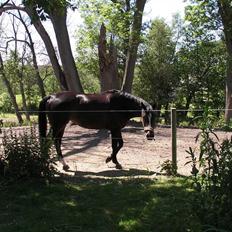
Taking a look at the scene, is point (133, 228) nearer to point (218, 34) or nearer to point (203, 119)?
point (203, 119)

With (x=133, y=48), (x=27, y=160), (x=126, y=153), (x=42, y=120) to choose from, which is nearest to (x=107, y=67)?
(x=133, y=48)

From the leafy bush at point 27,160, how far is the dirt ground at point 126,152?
40.7 inches

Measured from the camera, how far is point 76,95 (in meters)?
8.60

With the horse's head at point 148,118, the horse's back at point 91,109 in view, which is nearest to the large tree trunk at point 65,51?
the horse's back at point 91,109

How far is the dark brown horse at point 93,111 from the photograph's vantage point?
8.30 metres

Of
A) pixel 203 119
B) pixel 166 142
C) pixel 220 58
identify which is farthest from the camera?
pixel 220 58

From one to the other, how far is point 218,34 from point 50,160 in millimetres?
23177

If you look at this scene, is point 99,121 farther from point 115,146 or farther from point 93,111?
point 115,146

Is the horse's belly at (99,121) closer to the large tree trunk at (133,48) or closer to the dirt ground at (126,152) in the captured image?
the dirt ground at (126,152)

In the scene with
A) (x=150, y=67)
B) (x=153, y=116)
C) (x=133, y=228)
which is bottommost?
(x=133, y=228)

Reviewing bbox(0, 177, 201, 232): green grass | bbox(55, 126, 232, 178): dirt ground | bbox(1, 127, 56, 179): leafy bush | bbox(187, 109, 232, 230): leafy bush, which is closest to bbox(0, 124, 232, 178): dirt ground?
bbox(55, 126, 232, 178): dirt ground

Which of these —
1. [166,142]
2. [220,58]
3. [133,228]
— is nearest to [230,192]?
[133,228]

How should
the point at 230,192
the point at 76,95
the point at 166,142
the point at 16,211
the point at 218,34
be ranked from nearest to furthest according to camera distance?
the point at 230,192
the point at 16,211
the point at 76,95
the point at 166,142
the point at 218,34

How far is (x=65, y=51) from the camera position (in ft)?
47.5
